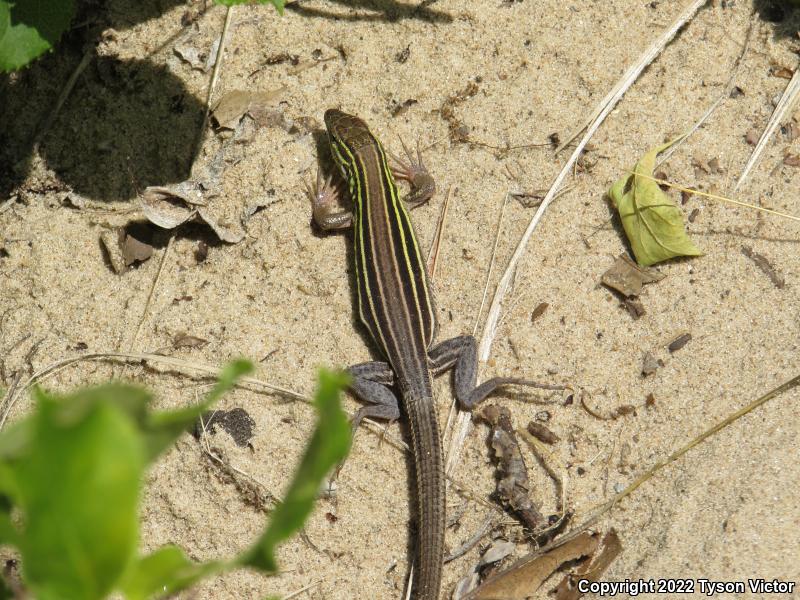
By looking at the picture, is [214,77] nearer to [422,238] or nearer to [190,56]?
[190,56]

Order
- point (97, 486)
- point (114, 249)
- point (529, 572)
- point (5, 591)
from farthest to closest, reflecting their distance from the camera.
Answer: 1. point (114, 249)
2. point (529, 572)
3. point (5, 591)
4. point (97, 486)

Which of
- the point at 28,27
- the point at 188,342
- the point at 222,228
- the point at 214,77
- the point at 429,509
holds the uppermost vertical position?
the point at 28,27

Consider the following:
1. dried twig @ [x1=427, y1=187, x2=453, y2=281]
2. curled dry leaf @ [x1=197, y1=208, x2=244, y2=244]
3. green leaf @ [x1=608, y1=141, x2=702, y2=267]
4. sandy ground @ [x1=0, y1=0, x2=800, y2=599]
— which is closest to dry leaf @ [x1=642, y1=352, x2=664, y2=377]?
sandy ground @ [x1=0, y1=0, x2=800, y2=599]

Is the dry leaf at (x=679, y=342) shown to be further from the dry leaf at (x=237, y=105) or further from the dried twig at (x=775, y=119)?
the dry leaf at (x=237, y=105)

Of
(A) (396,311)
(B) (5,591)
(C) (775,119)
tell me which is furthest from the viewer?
(C) (775,119)

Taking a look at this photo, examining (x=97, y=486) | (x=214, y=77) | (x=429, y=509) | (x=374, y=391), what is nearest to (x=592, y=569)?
(x=429, y=509)

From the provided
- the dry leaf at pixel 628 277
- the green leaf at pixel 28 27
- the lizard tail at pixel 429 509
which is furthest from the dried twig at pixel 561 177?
the green leaf at pixel 28 27

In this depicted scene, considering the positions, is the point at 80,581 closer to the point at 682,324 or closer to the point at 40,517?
the point at 40,517

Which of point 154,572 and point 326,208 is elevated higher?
point 326,208
